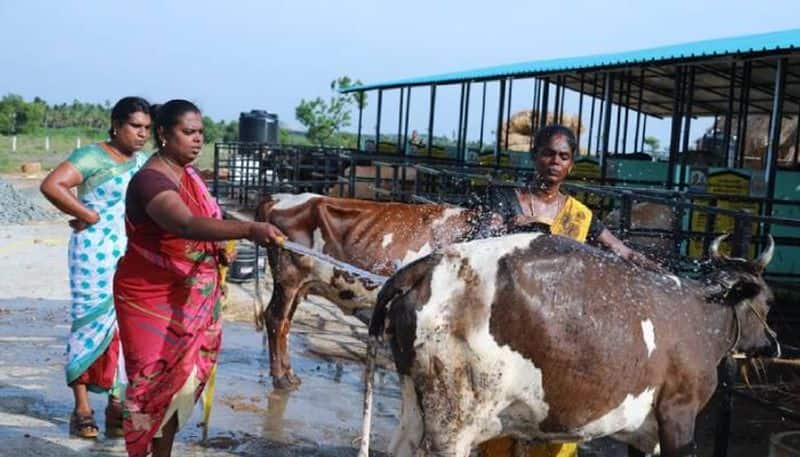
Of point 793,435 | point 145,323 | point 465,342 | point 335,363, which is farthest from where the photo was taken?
point 335,363

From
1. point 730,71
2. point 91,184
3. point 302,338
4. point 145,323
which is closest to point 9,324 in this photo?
point 302,338

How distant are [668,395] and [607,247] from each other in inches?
33.5

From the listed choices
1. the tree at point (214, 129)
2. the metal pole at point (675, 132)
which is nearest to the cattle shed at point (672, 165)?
the metal pole at point (675, 132)

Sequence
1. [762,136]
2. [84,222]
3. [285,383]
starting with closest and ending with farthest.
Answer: [84,222] → [285,383] → [762,136]

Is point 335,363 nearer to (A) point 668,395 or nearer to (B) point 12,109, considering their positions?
(A) point 668,395

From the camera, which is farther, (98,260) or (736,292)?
(98,260)

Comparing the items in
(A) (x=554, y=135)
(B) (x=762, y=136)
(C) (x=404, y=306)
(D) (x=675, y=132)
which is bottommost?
(C) (x=404, y=306)

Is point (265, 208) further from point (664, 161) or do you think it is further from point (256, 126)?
Result: point (256, 126)

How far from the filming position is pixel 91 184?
505cm

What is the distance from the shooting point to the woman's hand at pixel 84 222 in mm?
4945

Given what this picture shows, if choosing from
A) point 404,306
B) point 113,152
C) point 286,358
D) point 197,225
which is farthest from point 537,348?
point 286,358

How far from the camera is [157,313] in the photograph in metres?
3.81

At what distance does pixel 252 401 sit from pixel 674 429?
11.0 feet

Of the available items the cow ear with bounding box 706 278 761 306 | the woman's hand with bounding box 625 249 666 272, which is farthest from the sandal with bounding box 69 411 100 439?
the cow ear with bounding box 706 278 761 306
